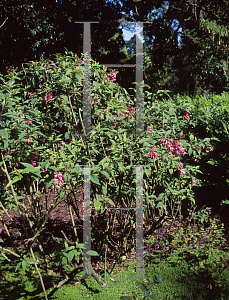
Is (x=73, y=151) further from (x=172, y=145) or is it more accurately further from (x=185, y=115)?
(x=185, y=115)

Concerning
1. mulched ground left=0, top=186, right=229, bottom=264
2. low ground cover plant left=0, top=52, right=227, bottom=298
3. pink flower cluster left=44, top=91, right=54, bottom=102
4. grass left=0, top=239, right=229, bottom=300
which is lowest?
grass left=0, top=239, right=229, bottom=300

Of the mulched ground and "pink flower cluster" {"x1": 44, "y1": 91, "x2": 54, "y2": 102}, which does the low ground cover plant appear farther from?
the mulched ground

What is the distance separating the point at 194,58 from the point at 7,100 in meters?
11.1

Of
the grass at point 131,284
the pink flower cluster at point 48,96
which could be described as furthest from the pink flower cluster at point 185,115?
the pink flower cluster at point 48,96

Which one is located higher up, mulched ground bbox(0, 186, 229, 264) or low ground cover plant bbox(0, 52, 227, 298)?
low ground cover plant bbox(0, 52, 227, 298)

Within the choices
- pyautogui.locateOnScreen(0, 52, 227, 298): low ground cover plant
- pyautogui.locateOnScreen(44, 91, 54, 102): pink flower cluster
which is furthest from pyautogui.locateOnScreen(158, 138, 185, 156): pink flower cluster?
pyautogui.locateOnScreen(44, 91, 54, 102): pink flower cluster

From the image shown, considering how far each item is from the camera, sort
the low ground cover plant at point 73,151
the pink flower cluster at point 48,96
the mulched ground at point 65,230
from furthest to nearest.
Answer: the mulched ground at point 65,230 < the pink flower cluster at point 48,96 < the low ground cover plant at point 73,151

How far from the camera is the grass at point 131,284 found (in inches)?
90.2

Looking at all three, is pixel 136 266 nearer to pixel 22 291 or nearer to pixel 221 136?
pixel 22 291

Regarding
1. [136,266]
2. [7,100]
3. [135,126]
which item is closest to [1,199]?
[7,100]

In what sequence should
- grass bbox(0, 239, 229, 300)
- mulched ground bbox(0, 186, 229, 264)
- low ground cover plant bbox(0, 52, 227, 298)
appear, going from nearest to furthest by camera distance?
low ground cover plant bbox(0, 52, 227, 298), grass bbox(0, 239, 229, 300), mulched ground bbox(0, 186, 229, 264)

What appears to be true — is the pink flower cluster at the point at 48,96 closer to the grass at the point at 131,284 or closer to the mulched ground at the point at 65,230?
the mulched ground at the point at 65,230

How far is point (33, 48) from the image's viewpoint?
6445mm

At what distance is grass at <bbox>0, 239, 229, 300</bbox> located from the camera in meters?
2.29
